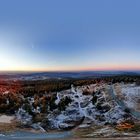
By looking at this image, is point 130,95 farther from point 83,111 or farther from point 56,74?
point 56,74

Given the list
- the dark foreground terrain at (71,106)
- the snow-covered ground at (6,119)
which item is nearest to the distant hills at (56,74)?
the dark foreground terrain at (71,106)

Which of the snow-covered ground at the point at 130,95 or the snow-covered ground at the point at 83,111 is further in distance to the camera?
the snow-covered ground at the point at 130,95

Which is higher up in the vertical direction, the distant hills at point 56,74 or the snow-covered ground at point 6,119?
the distant hills at point 56,74

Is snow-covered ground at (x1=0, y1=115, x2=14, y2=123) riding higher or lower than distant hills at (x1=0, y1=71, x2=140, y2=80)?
lower

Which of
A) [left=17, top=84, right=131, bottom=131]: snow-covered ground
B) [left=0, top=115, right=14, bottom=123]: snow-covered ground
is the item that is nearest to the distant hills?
[left=17, top=84, right=131, bottom=131]: snow-covered ground

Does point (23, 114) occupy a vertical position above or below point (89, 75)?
below

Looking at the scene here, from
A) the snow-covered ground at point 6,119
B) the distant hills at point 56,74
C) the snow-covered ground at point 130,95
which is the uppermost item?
the distant hills at point 56,74

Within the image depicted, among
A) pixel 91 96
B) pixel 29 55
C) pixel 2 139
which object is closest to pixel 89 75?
pixel 91 96

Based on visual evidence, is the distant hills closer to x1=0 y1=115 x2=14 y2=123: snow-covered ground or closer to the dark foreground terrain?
the dark foreground terrain

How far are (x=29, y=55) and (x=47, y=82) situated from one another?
744mm

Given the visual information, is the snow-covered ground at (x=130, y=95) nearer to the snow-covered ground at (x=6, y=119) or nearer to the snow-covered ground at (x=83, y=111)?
the snow-covered ground at (x=83, y=111)

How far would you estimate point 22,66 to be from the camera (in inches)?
566

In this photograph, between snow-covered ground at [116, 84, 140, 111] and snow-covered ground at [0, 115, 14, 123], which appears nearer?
snow-covered ground at [0, 115, 14, 123]

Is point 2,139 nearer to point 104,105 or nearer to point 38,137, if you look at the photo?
point 38,137
